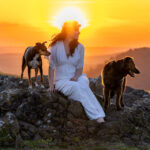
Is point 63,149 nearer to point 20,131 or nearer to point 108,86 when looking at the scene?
point 20,131

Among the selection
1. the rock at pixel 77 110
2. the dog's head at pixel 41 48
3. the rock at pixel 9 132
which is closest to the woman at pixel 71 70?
the rock at pixel 77 110

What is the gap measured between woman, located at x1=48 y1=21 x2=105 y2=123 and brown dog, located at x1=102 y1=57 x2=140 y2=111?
104cm

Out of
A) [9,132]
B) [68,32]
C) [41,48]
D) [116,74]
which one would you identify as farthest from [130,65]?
[41,48]

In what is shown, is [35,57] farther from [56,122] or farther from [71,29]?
[56,122]

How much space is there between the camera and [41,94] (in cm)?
827

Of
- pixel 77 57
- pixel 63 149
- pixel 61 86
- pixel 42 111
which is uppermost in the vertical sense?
pixel 77 57

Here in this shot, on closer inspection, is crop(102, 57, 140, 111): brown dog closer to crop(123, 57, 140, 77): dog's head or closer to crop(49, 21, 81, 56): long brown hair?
crop(123, 57, 140, 77): dog's head

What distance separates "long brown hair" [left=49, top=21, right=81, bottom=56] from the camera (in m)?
8.09

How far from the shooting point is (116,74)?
→ 9156mm

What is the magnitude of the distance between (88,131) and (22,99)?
2.04m

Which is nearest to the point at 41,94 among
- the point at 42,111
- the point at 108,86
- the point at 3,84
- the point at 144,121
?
the point at 42,111

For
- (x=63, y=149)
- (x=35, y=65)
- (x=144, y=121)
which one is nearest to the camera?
(x=63, y=149)

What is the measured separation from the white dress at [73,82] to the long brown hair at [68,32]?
123 millimetres

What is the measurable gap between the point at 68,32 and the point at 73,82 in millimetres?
1382
